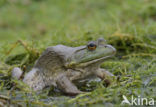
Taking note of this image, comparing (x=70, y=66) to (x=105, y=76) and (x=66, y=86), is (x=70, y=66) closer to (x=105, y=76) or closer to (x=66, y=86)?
(x=66, y=86)

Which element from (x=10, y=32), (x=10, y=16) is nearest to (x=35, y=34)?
(x=10, y=32)

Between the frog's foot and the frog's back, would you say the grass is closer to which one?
the frog's foot

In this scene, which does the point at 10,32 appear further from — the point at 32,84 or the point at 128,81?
the point at 128,81

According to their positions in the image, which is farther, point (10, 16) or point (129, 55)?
point (10, 16)

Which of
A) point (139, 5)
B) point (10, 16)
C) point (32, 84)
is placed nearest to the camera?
point (32, 84)

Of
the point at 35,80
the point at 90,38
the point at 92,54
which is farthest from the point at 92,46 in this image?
the point at 90,38

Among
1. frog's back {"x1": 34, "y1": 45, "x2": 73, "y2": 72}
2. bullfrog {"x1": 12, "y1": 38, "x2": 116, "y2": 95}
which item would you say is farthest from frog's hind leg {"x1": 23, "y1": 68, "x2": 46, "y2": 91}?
frog's back {"x1": 34, "y1": 45, "x2": 73, "y2": 72}

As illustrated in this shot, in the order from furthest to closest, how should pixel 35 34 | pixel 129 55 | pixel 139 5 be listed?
pixel 35 34 → pixel 139 5 → pixel 129 55
